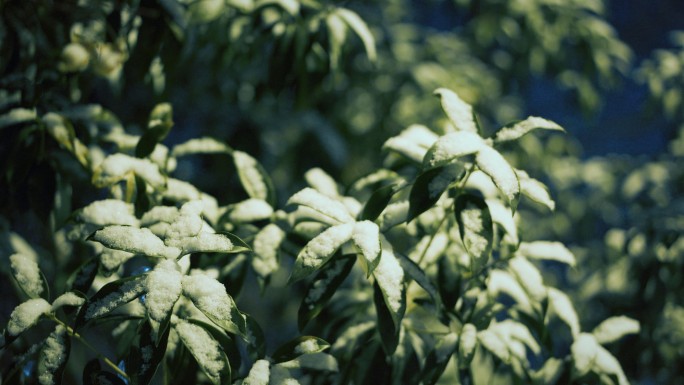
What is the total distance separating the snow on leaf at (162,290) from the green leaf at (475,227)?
1.31ft

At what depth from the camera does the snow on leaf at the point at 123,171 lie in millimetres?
987

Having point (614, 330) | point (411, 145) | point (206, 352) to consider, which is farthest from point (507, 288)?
point (206, 352)

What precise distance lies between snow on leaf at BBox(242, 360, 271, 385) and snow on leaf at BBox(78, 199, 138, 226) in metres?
0.29

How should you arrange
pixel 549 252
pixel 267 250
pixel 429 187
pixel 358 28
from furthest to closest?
1. pixel 358 28
2. pixel 549 252
3. pixel 267 250
4. pixel 429 187

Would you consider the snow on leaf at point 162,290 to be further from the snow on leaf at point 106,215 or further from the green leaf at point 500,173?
the green leaf at point 500,173

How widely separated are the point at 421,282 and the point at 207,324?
32cm

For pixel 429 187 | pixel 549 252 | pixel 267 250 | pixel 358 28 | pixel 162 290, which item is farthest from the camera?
pixel 358 28

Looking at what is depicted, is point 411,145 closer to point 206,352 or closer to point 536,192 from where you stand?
point 536,192

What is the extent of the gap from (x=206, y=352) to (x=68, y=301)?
21 cm

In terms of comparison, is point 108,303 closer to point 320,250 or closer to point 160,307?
point 160,307

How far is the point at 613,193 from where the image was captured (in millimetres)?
2326

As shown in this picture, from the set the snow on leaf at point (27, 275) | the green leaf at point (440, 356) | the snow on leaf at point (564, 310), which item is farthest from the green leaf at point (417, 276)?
the snow on leaf at point (27, 275)

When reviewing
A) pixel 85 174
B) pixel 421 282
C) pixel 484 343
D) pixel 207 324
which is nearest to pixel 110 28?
pixel 85 174

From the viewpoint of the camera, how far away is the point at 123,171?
0.99 metres
